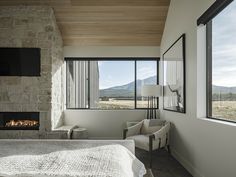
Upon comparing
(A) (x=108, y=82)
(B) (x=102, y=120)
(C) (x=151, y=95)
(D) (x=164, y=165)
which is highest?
(A) (x=108, y=82)

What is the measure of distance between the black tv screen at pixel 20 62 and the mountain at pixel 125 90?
189cm

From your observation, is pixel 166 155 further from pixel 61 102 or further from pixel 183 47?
pixel 61 102

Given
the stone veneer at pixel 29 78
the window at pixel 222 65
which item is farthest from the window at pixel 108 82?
the window at pixel 222 65

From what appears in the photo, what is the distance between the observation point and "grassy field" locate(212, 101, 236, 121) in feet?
8.87

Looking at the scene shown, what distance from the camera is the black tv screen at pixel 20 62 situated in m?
5.25

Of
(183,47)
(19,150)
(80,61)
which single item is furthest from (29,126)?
(183,47)

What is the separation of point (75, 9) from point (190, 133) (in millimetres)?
3382

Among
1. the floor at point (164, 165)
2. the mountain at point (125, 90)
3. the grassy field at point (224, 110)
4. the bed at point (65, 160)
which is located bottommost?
the floor at point (164, 165)

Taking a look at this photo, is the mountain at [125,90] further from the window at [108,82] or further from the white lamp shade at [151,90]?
the white lamp shade at [151,90]

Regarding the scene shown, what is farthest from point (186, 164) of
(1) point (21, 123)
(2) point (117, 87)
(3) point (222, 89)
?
(1) point (21, 123)

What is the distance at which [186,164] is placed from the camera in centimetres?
383

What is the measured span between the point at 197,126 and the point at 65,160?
2.08 metres

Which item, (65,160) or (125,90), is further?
(125,90)

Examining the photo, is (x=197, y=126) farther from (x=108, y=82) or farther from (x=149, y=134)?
(x=108, y=82)
